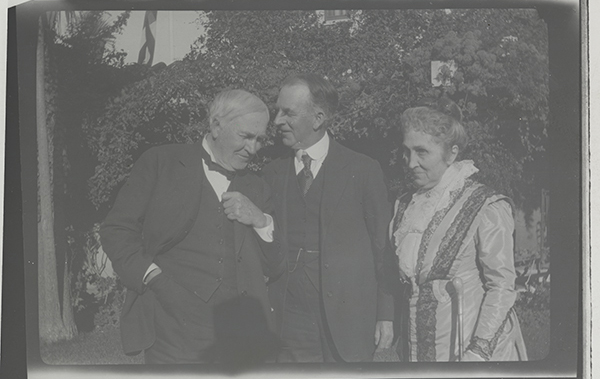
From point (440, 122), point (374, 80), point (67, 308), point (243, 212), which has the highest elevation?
point (374, 80)

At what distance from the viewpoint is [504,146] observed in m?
4.32

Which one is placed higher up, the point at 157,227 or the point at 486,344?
the point at 157,227

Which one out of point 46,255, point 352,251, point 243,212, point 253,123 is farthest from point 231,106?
point 46,255

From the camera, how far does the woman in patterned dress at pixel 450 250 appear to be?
14.0 ft

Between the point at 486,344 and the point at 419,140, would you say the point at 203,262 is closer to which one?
the point at 419,140

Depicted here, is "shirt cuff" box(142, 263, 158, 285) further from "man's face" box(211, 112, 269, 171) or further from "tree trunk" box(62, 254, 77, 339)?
"man's face" box(211, 112, 269, 171)

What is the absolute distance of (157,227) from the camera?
14.1 ft

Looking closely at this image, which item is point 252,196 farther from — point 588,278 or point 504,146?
point 588,278

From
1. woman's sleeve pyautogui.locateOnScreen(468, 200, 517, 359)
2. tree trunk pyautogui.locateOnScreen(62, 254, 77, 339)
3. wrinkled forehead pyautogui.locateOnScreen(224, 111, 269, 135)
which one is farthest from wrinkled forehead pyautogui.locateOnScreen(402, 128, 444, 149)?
tree trunk pyautogui.locateOnScreen(62, 254, 77, 339)

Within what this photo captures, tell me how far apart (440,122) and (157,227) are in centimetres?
194

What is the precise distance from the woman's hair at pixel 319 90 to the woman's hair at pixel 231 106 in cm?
25

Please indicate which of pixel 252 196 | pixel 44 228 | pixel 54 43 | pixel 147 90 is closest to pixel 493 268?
pixel 252 196

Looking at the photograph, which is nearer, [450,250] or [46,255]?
[450,250]

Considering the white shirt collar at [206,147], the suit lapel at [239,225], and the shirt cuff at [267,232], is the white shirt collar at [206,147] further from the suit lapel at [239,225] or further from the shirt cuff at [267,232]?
the shirt cuff at [267,232]
